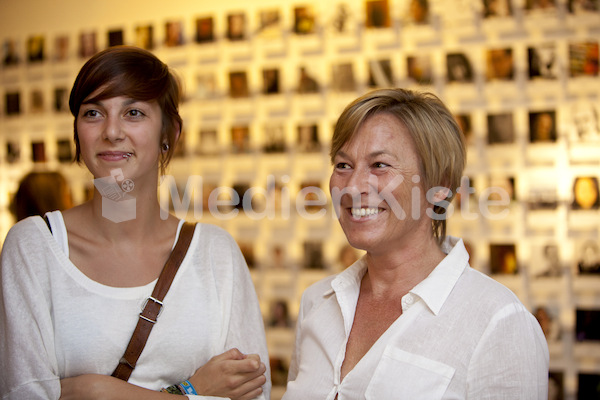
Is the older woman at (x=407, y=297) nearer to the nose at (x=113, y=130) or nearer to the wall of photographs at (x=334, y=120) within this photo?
the nose at (x=113, y=130)

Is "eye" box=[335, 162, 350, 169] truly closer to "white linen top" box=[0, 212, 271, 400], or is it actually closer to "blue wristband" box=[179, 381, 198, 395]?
"white linen top" box=[0, 212, 271, 400]

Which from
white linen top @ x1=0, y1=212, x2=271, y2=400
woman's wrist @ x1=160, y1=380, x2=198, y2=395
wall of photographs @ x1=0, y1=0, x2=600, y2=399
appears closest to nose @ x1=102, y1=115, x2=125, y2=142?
white linen top @ x1=0, y1=212, x2=271, y2=400

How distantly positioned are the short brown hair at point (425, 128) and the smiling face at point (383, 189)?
0.08 ft

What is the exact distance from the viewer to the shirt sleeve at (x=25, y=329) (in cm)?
171

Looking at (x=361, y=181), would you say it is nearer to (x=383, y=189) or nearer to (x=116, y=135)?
(x=383, y=189)

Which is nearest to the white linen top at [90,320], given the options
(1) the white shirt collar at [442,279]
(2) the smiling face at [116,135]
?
(2) the smiling face at [116,135]

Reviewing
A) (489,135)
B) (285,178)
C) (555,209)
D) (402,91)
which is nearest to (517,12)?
(489,135)

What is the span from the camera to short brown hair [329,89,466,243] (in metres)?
1.79

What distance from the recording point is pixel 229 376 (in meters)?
1.82

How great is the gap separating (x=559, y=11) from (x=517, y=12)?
0.24 metres

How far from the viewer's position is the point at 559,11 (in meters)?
3.49

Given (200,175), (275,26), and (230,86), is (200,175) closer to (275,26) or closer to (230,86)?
(230,86)

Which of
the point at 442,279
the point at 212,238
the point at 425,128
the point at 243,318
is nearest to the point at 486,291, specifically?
the point at 442,279

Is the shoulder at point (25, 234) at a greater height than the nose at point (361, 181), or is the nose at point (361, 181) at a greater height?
the nose at point (361, 181)
